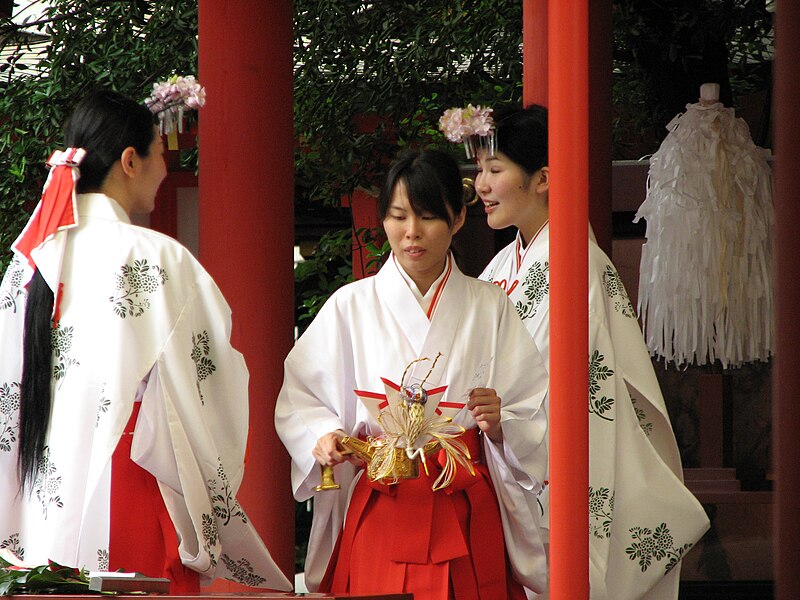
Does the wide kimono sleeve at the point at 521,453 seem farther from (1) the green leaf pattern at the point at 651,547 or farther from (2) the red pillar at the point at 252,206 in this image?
(2) the red pillar at the point at 252,206

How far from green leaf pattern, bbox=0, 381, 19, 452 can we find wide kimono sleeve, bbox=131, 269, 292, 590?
367 mm

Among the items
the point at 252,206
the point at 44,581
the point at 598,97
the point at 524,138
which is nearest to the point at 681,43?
the point at 598,97

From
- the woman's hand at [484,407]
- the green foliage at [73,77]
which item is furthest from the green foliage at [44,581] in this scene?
the green foliage at [73,77]

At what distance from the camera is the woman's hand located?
321 cm

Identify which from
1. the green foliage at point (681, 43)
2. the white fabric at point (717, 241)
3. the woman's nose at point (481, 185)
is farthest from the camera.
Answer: the green foliage at point (681, 43)

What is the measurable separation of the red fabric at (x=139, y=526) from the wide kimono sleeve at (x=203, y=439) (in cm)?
3

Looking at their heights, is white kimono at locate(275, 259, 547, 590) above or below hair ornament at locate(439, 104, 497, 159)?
below

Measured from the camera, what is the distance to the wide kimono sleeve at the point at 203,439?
3.37 metres

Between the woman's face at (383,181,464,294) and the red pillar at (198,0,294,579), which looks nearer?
the woman's face at (383,181,464,294)

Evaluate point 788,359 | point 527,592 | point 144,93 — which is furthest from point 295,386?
point 144,93

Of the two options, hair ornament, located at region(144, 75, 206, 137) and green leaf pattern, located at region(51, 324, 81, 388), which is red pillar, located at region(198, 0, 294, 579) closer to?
hair ornament, located at region(144, 75, 206, 137)

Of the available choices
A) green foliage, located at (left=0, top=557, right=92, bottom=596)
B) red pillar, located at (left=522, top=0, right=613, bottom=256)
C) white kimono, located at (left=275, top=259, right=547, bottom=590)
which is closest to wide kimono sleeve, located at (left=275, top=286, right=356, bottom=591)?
white kimono, located at (left=275, top=259, right=547, bottom=590)

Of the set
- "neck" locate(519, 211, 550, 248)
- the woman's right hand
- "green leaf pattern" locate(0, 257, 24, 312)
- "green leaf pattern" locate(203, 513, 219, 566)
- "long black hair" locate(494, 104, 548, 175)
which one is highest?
"long black hair" locate(494, 104, 548, 175)

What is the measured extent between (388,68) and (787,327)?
13.1ft
